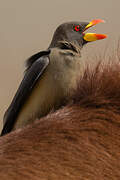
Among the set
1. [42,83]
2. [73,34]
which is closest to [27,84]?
[42,83]

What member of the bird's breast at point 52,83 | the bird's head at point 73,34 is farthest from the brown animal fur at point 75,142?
the bird's head at point 73,34

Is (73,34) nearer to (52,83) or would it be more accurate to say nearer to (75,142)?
A: (52,83)

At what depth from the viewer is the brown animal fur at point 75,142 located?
185mm

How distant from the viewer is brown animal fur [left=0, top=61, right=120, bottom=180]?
0.18 m

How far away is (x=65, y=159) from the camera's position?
194 mm

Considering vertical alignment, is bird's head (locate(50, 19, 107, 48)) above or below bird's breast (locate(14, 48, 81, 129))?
above

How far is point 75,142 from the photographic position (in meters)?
0.21

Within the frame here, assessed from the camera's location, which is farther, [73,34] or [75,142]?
[73,34]

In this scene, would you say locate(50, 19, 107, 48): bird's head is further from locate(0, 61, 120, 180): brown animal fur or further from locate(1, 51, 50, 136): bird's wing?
locate(0, 61, 120, 180): brown animal fur

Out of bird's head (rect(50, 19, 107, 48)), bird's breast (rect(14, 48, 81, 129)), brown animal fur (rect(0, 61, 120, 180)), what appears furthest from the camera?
bird's head (rect(50, 19, 107, 48))

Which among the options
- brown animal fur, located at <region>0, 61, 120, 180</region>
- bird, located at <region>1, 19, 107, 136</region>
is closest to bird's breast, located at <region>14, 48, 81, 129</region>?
bird, located at <region>1, 19, 107, 136</region>

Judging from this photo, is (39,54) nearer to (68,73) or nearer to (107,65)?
(68,73)

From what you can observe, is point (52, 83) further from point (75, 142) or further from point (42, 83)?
point (75, 142)

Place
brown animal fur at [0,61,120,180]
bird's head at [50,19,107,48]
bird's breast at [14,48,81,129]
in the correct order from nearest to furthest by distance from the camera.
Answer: brown animal fur at [0,61,120,180], bird's breast at [14,48,81,129], bird's head at [50,19,107,48]
